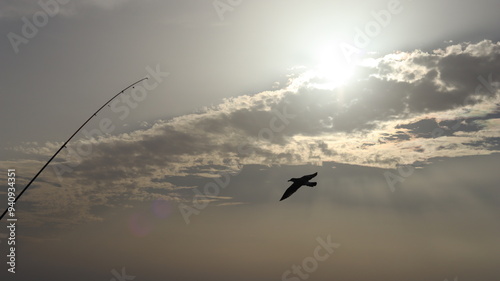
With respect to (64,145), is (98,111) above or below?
above

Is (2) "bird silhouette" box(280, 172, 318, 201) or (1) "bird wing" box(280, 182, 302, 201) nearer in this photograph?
(2) "bird silhouette" box(280, 172, 318, 201)

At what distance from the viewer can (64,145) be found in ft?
94.0

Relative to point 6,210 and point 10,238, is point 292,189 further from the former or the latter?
point 10,238

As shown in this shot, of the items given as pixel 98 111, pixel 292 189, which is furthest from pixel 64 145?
pixel 292 189

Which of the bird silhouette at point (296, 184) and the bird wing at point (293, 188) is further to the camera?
the bird wing at point (293, 188)

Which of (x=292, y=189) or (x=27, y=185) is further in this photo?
(x=292, y=189)

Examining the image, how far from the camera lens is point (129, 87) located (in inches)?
1524

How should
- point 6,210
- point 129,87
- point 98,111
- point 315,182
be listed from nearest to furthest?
point 6,210 < point 315,182 < point 98,111 < point 129,87

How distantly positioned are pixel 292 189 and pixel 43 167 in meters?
15.8

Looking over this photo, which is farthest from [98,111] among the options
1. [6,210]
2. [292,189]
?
[292,189]

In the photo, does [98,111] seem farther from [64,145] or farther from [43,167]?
[43,167]

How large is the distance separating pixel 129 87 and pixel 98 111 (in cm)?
573

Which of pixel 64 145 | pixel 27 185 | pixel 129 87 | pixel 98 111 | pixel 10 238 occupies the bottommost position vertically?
pixel 10 238

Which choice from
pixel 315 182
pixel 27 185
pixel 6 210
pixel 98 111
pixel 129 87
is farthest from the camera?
pixel 129 87
